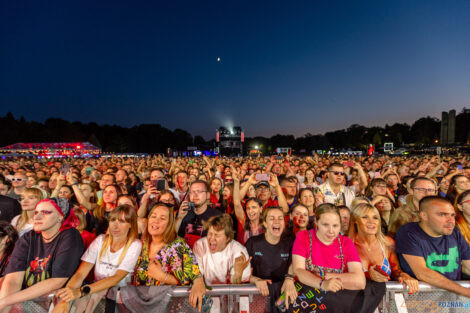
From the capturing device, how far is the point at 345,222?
3859 mm

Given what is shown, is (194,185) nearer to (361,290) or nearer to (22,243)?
(22,243)

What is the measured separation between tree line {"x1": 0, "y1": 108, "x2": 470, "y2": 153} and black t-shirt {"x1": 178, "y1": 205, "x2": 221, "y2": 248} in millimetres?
79140

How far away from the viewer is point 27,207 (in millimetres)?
3795

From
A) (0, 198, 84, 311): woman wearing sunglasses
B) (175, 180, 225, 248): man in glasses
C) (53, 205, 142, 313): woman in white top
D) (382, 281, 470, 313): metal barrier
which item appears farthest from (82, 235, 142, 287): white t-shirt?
(382, 281, 470, 313): metal barrier

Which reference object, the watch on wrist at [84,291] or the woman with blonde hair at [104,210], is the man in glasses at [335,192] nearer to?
the woman with blonde hair at [104,210]

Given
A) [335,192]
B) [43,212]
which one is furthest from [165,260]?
[335,192]

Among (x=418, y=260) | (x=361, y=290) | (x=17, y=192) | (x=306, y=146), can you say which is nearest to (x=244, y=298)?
(x=361, y=290)

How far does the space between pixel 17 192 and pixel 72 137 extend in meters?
84.4

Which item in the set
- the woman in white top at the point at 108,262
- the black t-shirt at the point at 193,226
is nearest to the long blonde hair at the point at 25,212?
the woman in white top at the point at 108,262

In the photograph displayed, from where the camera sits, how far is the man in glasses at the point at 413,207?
3.88 m

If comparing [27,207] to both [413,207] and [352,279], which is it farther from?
[413,207]

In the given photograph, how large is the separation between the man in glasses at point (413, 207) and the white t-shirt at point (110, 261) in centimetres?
377

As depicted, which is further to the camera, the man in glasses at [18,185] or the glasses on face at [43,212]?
the man in glasses at [18,185]

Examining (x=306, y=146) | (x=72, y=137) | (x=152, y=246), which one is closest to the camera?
(x=152, y=246)
